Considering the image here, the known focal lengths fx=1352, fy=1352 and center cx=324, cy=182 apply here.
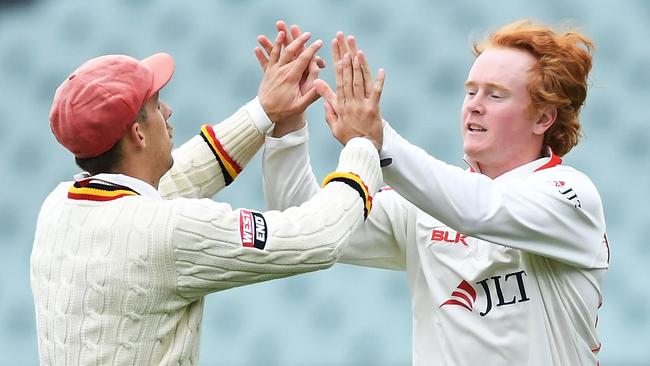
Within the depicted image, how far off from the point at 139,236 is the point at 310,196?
680mm

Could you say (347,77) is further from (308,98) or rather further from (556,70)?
(556,70)

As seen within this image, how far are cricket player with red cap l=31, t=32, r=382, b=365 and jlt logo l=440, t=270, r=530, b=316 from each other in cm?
36

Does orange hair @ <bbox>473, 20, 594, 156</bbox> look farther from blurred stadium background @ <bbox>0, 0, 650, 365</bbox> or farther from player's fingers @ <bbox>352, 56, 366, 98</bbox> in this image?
blurred stadium background @ <bbox>0, 0, 650, 365</bbox>

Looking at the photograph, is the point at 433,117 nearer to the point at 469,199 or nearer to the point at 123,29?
the point at 123,29

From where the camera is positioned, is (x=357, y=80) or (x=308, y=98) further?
(x=308, y=98)

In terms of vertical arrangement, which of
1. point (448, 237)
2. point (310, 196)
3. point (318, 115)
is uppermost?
point (318, 115)

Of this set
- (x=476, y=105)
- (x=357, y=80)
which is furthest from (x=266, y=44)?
(x=476, y=105)

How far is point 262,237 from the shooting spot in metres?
2.65

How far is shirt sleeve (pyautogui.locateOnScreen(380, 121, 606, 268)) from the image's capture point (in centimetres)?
279

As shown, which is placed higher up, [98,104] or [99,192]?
[98,104]

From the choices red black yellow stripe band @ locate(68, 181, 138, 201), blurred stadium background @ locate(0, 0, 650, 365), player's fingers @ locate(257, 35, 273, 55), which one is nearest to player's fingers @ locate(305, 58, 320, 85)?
player's fingers @ locate(257, 35, 273, 55)

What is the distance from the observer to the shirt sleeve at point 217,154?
10.2ft

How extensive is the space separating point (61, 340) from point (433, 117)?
2396 mm

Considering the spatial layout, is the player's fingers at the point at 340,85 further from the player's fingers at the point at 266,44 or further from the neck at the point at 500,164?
the neck at the point at 500,164
